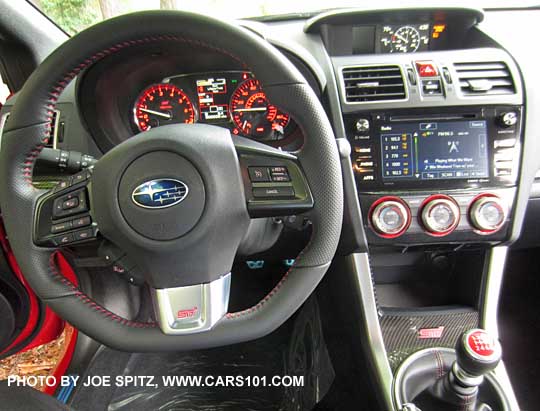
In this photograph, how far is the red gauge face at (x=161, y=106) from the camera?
1.26m

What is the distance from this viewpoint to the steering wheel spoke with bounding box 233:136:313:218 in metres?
0.79

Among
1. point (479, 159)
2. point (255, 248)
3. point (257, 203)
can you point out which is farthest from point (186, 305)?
point (479, 159)

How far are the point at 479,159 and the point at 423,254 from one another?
0.40m

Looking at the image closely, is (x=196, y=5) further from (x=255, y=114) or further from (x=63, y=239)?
(x=63, y=239)

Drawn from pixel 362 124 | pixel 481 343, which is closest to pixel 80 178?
pixel 362 124

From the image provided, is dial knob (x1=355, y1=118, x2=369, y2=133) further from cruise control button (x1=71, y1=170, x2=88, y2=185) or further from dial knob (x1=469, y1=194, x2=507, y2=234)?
cruise control button (x1=71, y1=170, x2=88, y2=185)

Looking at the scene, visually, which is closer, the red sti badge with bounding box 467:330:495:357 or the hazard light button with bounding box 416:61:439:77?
the red sti badge with bounding box 467:330:495:357

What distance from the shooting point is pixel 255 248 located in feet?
3.57

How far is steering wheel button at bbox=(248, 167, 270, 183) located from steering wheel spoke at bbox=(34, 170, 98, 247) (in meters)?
0.29

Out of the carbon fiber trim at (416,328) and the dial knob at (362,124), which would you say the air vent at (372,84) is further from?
the carbon fiber trim at (416,328)

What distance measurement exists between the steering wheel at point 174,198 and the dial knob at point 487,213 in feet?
1.77

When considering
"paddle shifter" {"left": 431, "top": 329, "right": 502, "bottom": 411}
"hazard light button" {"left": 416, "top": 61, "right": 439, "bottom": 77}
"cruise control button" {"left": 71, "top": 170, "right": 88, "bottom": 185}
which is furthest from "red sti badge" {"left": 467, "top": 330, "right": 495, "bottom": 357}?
Result: "cruise control button" {"left": 71, "top": 170, "right": 88, "bottom": 185}

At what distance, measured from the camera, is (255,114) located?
126 cm

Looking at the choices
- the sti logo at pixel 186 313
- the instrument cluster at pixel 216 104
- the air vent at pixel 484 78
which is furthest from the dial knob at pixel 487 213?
the sti logo at pixel 186 313
